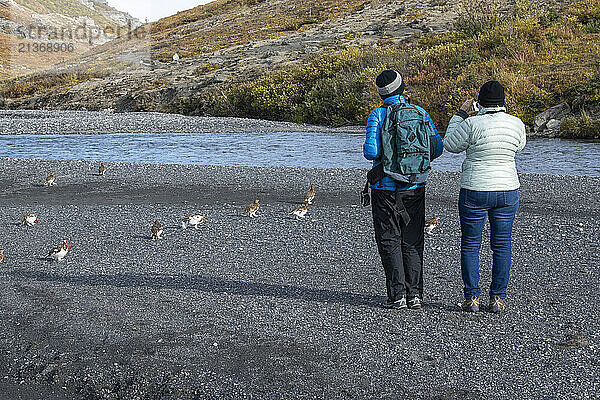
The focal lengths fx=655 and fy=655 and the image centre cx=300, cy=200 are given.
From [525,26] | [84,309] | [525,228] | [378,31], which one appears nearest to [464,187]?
[84,309]

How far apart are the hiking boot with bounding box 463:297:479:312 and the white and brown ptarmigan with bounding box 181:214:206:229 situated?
4.98 meters

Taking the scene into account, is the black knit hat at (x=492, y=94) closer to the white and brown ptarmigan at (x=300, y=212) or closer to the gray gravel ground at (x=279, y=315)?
the gray gravel ground at (x=279, y=315)

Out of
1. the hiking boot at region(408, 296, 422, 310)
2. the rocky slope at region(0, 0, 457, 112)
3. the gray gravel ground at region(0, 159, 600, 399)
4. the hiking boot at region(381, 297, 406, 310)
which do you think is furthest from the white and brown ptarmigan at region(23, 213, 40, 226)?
the rocky slope at region(0, 0, 457, 112)

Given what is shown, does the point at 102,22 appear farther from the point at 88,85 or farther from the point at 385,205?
the point at 385,205

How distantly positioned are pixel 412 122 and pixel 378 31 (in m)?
43.5

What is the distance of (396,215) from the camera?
5566mm

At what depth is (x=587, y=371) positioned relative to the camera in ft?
15.4

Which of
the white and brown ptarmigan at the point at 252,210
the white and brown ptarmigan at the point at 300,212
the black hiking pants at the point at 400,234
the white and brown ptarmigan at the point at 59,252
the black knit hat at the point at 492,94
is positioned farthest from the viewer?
the white and brown ptarmigan at the point at 252,210

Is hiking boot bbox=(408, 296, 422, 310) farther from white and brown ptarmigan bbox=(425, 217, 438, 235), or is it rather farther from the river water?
the river water

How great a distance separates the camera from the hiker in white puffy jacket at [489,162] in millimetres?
5258

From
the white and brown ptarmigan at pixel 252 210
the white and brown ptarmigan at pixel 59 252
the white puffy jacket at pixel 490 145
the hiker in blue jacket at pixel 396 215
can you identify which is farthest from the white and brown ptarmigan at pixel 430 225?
the white and brown ptarmigan at pixel 59 252

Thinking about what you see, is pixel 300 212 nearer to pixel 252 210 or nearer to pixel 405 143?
pixel 252 210

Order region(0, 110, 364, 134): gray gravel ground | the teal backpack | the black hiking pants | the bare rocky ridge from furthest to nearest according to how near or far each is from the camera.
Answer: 1. the bare rocky ridge
2. region(0, 110, 364, 134): gray gravel ground
3. the black hiking pants
4. the teal backpack

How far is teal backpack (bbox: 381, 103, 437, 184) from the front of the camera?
535cm
